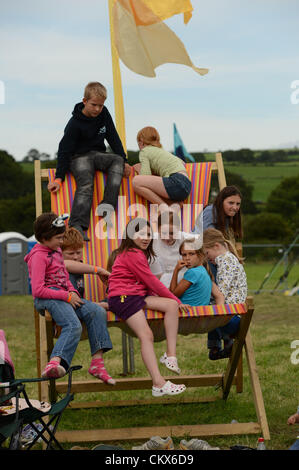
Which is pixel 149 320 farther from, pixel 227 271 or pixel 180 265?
pixel 227 271

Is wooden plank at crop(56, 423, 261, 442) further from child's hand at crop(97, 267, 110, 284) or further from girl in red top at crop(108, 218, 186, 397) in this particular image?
child's hand at crop(97, 267, 110, 284)

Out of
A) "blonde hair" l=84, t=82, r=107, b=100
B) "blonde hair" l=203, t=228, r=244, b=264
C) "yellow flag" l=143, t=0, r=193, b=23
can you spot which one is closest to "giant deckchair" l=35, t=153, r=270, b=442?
"blonde hair" l=203, t=228, r=244, b=264

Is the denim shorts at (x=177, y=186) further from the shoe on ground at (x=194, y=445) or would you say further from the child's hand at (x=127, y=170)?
the shoe on ground at (x=194, y=445)

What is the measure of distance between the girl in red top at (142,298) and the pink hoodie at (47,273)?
300 mm

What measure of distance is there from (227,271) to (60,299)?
1.15 meters

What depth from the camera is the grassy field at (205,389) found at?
4566 mm

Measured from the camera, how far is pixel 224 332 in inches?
178

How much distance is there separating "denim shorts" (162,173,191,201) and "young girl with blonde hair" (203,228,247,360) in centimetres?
66

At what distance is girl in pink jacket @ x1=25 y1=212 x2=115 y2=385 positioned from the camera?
3820mm

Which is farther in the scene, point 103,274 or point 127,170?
point 127,170

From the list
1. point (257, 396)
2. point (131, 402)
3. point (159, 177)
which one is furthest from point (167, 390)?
point (159, 177)
